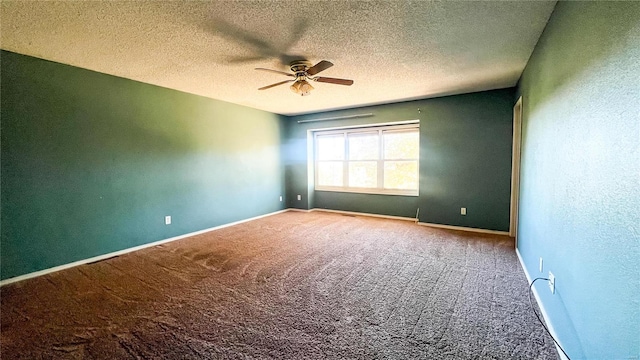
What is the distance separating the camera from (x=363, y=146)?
18.6ft

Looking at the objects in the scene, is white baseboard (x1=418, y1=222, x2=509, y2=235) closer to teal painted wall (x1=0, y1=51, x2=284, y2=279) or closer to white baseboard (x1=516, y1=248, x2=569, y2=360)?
white baseboard (x1=516, y1=248, x2=569, y2=360)

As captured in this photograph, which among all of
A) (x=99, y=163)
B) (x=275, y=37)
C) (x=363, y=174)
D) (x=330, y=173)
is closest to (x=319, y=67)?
(x=275, y=37)

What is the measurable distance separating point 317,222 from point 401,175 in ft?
6.38

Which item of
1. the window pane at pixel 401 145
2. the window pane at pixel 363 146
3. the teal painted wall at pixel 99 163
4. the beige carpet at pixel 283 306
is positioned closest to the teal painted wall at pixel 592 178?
the beige carpet at pixel 283 306

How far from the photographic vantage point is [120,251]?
338 cm

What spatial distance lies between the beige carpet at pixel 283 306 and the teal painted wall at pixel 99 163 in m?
0.43

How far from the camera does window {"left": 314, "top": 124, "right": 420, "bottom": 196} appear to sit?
16.9 feet

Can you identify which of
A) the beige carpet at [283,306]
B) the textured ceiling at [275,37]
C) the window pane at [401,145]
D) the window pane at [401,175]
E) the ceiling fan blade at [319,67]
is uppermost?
the textured ceiling at [275,37]

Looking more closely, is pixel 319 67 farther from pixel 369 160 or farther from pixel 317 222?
pixel 369 160

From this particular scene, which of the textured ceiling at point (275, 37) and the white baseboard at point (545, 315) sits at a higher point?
the textured ceiling at point (275, 37)

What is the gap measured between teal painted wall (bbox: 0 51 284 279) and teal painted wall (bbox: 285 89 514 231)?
10.4 feet

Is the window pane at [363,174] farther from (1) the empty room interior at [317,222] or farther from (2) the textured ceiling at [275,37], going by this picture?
(2) the textured ceiling at [275,37]

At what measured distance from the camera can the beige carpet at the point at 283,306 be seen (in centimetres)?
162

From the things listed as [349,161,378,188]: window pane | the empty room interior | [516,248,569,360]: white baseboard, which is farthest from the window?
[516,248,569,360]: white baseboard
